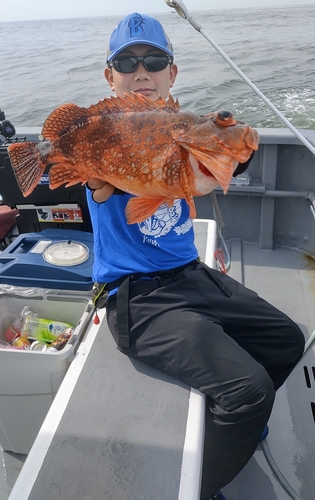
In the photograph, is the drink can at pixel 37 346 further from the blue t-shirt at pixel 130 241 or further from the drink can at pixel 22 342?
the blue t-shirt at pixel 130 241

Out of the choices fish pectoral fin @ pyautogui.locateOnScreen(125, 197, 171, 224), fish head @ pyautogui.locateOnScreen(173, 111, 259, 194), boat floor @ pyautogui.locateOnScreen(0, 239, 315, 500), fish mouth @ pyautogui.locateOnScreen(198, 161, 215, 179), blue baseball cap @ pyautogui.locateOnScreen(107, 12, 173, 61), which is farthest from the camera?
boat floor @ pyautogui.locateOnScreen(0, 239, 315, 500)

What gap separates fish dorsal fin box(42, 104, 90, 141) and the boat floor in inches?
55.2

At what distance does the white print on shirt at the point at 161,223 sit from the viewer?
204 cm

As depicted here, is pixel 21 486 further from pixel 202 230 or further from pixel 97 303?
pixel 202 230

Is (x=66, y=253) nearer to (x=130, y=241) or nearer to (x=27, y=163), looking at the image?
(x=130, y=241)

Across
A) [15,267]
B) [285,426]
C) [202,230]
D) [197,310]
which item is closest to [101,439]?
[197,310]

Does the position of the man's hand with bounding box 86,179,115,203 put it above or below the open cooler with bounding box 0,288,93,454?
above

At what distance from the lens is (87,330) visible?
6.77 ft

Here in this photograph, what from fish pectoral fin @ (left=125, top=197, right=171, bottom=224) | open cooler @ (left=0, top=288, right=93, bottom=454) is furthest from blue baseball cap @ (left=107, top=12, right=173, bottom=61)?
open cooler @ (left=0, top=288, right=93, bottom=454)

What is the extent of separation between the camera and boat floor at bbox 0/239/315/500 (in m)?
2.10

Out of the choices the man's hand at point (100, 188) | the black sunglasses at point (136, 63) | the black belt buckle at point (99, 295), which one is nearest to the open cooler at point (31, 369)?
the black belt buckle at point (99, 295)

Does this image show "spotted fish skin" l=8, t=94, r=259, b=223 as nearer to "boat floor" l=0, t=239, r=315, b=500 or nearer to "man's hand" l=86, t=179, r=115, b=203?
"man's hand" l=86, t=179, r=115, b=203

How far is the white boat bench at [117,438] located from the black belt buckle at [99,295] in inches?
11.7

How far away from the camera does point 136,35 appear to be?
6.58 ft
